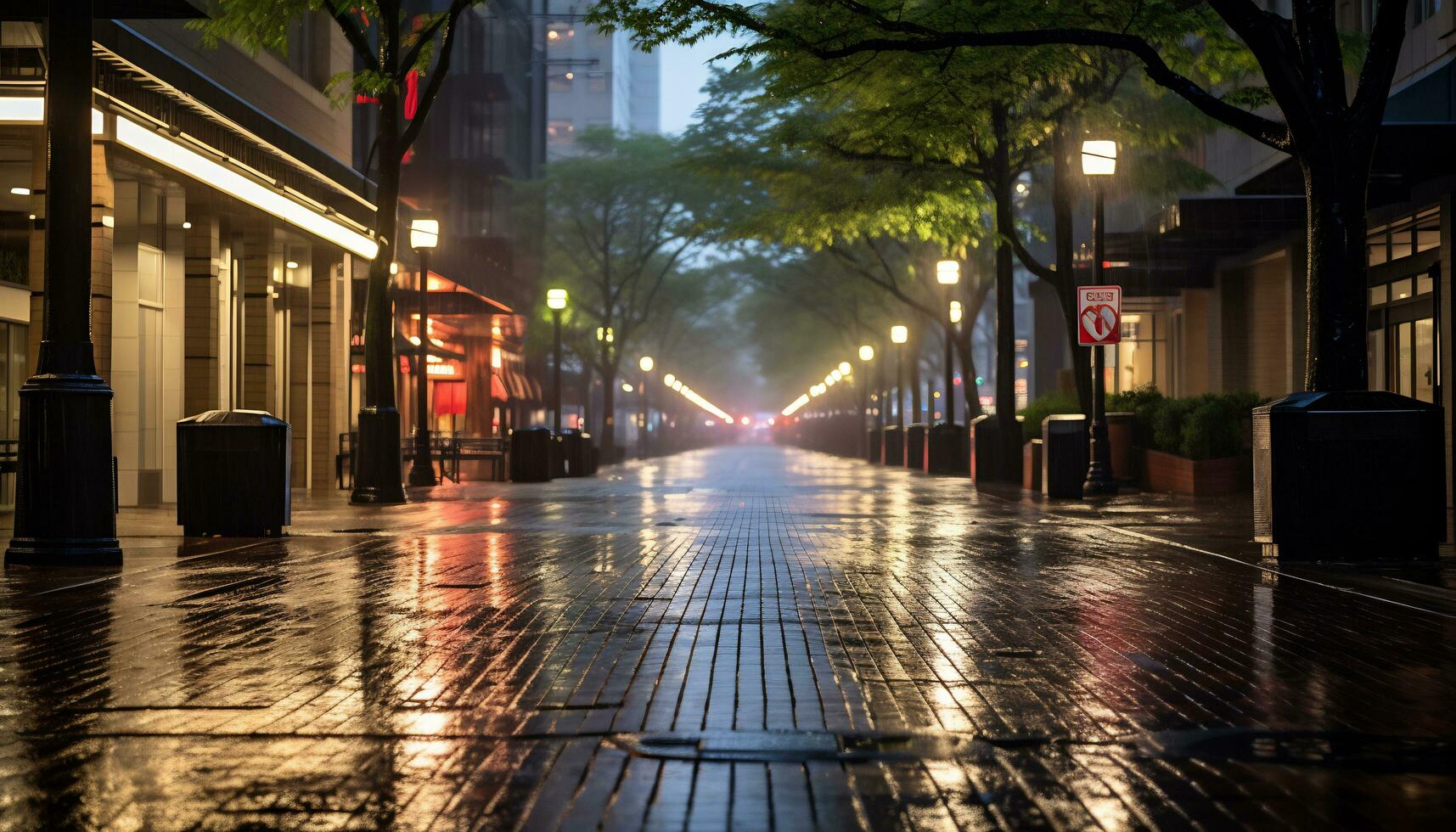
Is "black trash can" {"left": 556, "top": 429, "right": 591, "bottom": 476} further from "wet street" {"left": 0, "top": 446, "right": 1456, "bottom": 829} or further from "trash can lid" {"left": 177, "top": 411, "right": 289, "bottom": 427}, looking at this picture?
"wet street" {"left": 0, "top": 446, "right": 1456, "bottom": 829}

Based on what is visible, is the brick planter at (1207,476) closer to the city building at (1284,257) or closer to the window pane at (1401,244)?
the city building at (1284,257)

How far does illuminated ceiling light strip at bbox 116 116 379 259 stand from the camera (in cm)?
1981

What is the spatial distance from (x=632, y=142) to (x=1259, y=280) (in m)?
29.2

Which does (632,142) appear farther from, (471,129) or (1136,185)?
(1136,185)

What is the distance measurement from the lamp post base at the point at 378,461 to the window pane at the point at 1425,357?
1708 cm

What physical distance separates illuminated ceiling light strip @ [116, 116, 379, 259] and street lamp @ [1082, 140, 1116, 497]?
11.0 m

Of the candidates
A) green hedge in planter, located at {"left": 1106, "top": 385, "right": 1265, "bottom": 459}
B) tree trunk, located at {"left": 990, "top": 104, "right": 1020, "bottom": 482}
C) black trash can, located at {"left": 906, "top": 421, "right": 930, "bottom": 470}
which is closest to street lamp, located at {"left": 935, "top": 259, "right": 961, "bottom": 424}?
black trash can, located at {"left": 906, "top": 421, "right": 930, "bottom": 470}

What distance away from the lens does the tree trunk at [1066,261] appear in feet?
90.9

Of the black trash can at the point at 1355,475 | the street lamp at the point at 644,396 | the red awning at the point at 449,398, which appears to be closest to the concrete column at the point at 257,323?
the red awning at the point at 449,398

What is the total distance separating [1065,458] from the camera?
25797 mm

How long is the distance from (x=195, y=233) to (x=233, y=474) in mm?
11944

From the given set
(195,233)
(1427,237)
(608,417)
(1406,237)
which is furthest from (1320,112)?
(608,417)

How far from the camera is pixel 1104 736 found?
19.7 feet

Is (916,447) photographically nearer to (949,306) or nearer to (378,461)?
(949,306)
